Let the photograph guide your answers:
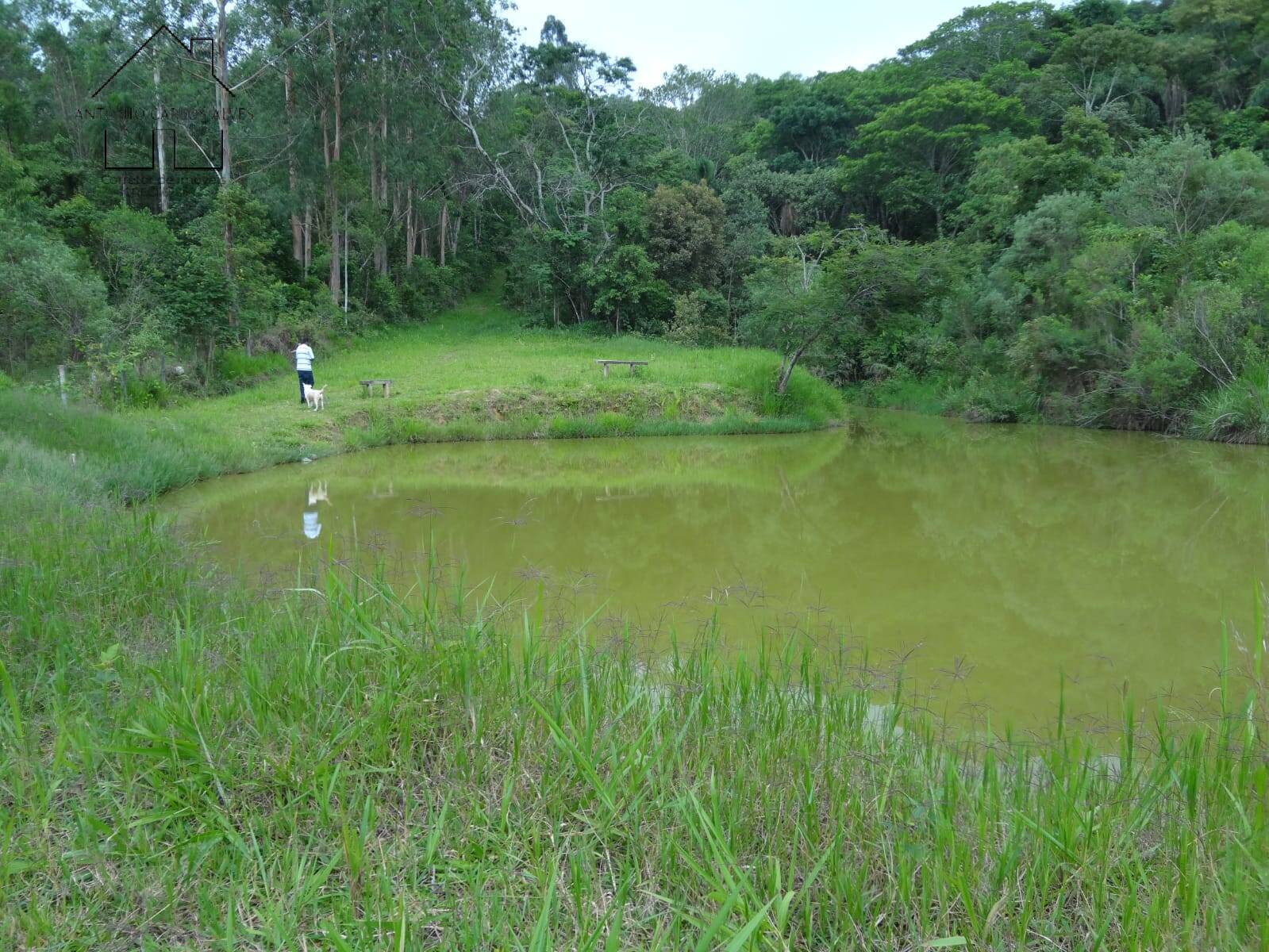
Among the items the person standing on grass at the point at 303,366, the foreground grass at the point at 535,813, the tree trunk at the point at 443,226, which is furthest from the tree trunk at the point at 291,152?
the foreground grass at the point at 535,813

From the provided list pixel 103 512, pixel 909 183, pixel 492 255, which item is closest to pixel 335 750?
pixel 103 512

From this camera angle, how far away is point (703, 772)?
2146 millimetres

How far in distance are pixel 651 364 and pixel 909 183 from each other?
15.8 meters

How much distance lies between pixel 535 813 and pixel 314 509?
6.48 m

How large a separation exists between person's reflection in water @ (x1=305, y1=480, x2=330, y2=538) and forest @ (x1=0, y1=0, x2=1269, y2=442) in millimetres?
4442

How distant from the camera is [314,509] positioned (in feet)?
25.3

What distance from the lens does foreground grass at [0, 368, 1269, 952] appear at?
1.61 metres

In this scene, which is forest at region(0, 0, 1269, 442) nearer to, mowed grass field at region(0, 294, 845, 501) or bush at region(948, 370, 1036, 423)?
bush at region(948, 370, 1036, 423)

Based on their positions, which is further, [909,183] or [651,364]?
[909,183]

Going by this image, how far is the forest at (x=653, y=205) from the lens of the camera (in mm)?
13516

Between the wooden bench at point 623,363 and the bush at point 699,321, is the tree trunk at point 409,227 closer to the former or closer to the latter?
the bush at point 699,321

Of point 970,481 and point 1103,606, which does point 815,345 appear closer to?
point 970,481

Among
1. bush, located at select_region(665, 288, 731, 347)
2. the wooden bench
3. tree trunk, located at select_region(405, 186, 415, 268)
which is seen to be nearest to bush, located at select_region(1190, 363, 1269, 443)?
the wooden bench

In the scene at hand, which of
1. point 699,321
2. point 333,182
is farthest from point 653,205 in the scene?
point 333,182
